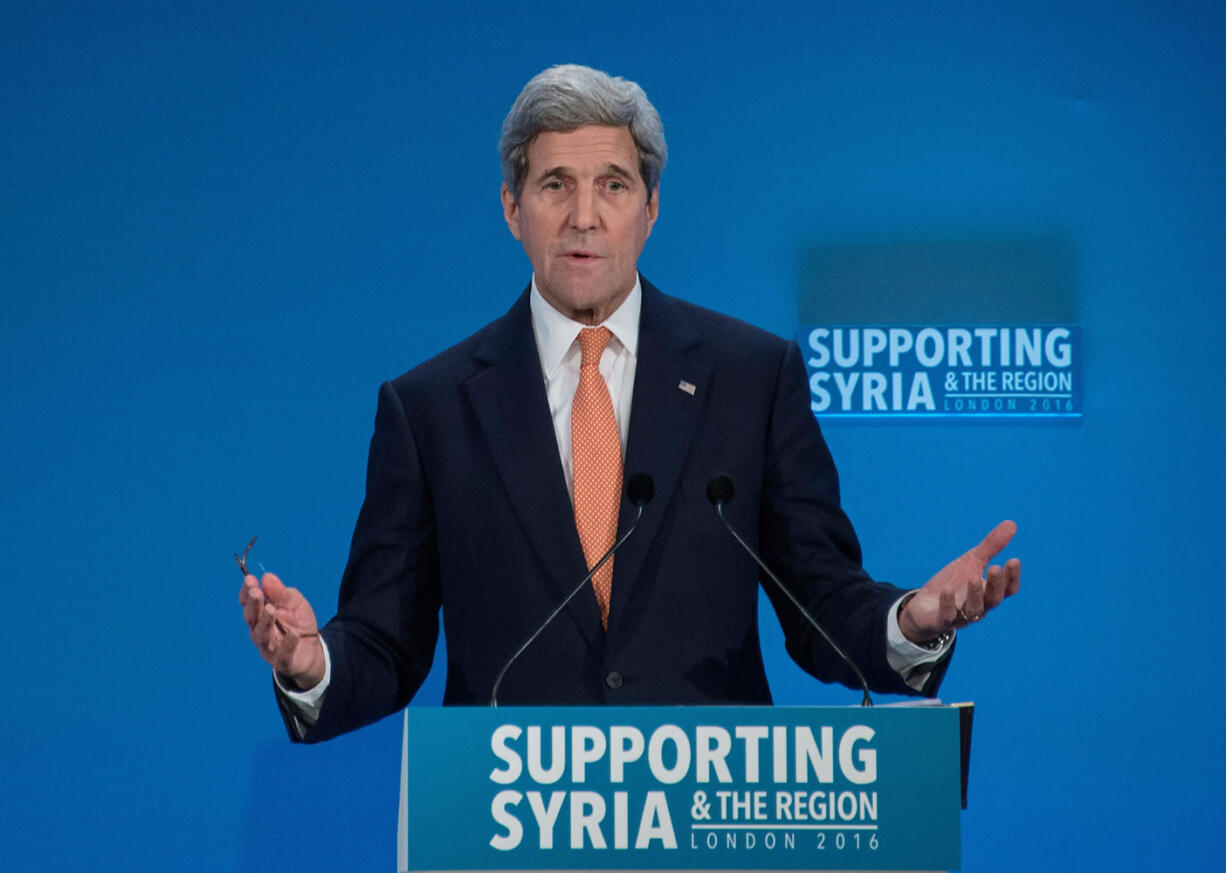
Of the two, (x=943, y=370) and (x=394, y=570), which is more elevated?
(x=943, y=370)

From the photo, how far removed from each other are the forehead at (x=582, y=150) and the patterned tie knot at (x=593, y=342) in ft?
0.80

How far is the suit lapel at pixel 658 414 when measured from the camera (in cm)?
197

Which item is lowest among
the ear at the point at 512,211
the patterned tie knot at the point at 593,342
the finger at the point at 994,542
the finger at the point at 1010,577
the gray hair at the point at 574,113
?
the finger at the point at 1010,577

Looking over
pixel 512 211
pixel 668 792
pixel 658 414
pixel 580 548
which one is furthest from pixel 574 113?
pixel 668 792

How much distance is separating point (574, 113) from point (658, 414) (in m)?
0.47

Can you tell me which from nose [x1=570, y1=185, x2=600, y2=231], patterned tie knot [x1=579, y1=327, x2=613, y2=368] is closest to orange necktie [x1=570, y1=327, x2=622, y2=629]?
patterned tie knot [x1=579, y1=327, x2=613, y2=368]

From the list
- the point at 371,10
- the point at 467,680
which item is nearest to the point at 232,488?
the point at 371,10

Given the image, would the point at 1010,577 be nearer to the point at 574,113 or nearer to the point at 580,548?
the point at 580,548

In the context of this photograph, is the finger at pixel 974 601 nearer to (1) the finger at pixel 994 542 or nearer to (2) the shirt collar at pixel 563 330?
(1) the finger at pixel 994 542

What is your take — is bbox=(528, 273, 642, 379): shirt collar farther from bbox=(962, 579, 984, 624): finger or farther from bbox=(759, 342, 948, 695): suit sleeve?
bbox=(962, 579, 984, 624): finger

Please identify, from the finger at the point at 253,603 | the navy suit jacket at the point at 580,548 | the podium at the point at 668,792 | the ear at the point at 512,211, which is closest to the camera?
the podium at the point at 668,792

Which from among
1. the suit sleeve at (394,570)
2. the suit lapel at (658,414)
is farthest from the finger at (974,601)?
the suit sleeve at (394,570)

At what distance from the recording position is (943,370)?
10.7 feet

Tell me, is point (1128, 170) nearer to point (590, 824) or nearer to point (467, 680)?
point (467, 680)
